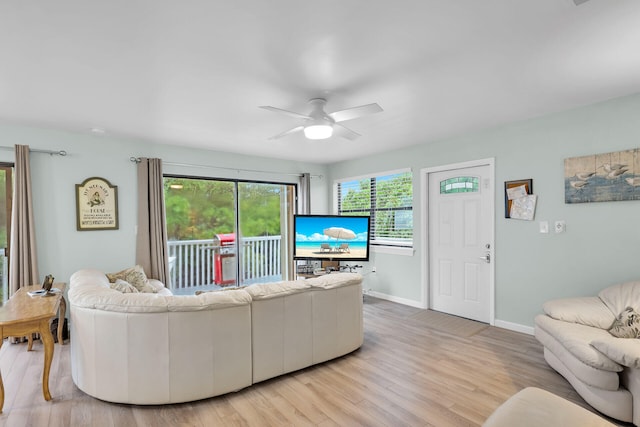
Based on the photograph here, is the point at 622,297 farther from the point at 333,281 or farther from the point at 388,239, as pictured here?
the point at 388,239

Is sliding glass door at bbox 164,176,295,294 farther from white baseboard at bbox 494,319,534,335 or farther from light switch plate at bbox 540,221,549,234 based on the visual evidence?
light switch plate at bbox 540,221,549,234

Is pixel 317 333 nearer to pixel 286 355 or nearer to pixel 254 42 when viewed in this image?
pixel 286 355

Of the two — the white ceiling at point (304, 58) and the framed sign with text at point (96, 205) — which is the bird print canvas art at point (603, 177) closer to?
the white ceiling at point (304, 58)

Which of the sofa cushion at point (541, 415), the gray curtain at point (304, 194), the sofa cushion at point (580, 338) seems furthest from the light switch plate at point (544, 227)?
the gray curtain at point (304, 194)

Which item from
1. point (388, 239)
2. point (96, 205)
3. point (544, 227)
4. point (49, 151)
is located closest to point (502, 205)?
point (544, 227)

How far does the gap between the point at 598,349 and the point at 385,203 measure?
3530mm

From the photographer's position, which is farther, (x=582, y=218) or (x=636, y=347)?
(x=582, y=218)

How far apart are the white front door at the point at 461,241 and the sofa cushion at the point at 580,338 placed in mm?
1307

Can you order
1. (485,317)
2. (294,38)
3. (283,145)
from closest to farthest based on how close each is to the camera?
(294,38), (485,317), (283,145)

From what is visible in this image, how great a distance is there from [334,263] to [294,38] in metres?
4.03

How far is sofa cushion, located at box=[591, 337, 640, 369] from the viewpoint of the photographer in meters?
1.99

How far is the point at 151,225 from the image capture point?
14.4 ft

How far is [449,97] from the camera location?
9.64 ft

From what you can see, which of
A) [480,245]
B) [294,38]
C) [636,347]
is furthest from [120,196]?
[636,347]
